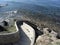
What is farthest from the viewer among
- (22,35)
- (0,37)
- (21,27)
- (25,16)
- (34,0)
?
(34,0)

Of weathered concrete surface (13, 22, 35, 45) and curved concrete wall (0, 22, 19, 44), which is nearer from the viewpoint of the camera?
curved concrete wall (0, 22, 19, 44)

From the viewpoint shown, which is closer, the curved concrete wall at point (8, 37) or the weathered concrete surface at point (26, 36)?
the curved concrete wall at point (8, 37)

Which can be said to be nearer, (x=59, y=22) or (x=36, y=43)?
(x=36, y=43)

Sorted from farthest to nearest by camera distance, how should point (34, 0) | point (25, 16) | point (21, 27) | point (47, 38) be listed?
point (34, 0), point (25, 16), point (21, 27), point (47, 38)

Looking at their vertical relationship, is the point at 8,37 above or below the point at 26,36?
above

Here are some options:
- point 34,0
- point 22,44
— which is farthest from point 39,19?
point 34,0

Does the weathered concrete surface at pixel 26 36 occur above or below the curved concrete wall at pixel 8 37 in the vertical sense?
below

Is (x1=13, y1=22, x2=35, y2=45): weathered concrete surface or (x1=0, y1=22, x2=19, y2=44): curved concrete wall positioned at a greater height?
(x1=0, y1=22, x2=19, y2=44): curved concrete wall

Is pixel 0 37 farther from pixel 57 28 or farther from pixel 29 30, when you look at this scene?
pixel 57 28

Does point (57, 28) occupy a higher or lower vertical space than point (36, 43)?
lower

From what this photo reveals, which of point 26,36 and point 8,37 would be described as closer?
point 8,37
